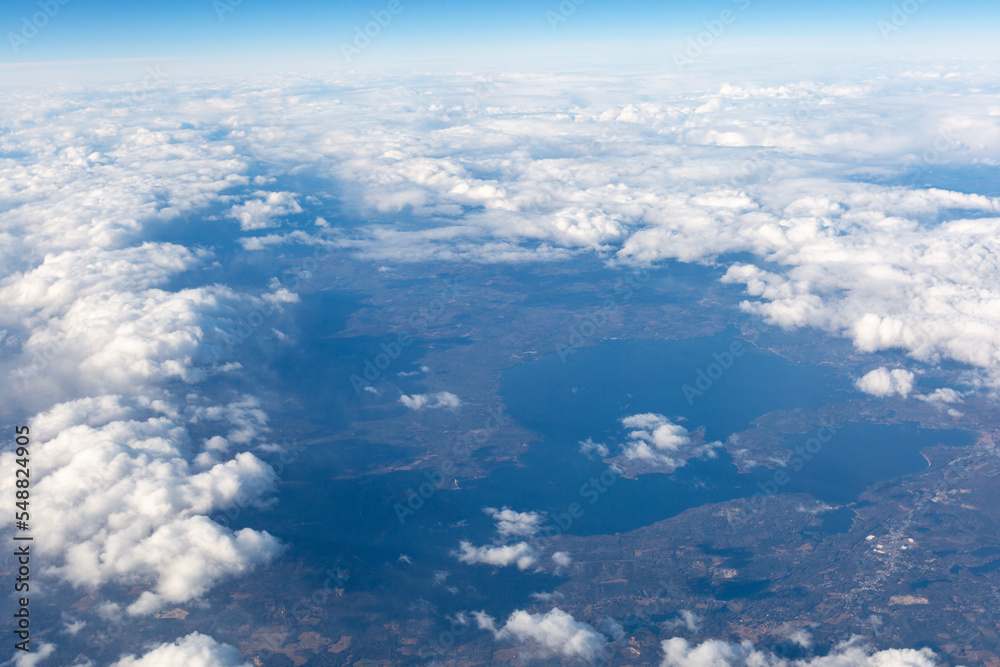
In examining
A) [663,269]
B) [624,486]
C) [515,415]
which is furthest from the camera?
[663,269]

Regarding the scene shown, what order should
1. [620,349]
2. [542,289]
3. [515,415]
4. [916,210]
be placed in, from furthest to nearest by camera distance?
[916,210] → [542,289] → [620,349] → [515,415]

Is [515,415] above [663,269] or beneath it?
beneath

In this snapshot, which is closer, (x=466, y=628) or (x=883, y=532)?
(x=466, y=628)

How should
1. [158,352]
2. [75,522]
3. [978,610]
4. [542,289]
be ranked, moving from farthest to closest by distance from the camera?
[542,289]
[158,352]
[978,610]
[75,522]

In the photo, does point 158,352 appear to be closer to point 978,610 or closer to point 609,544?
point 609,544

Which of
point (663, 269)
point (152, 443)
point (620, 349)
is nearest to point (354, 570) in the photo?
point (152, 443)

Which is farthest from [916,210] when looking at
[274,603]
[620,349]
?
[274,603]

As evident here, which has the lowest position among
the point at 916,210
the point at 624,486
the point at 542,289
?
the point at 624,486

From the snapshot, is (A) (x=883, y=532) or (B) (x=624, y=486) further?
(B) (x=624, y=486)

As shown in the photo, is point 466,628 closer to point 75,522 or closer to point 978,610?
point 75,522
